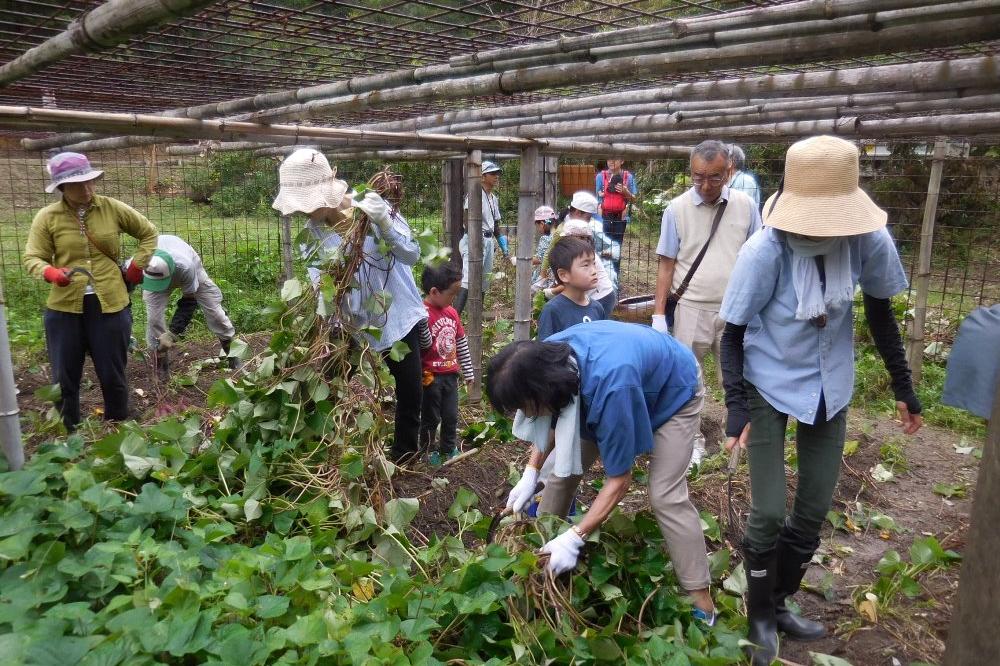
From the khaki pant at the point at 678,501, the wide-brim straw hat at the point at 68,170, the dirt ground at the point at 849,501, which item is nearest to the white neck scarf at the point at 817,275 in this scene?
the khaki pant at the point at 678,501

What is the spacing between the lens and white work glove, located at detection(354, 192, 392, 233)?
2902mm

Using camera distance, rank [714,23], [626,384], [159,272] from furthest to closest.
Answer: [159,272] < [714,23] < [626,384]

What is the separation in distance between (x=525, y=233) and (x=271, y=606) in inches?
113

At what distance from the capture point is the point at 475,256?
4.30m

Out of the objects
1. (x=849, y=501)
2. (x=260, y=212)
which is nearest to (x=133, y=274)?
(x=849, y=501)

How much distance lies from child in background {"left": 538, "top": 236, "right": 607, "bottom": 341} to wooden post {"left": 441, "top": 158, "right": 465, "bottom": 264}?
346 cm

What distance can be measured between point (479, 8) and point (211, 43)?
1633 mm

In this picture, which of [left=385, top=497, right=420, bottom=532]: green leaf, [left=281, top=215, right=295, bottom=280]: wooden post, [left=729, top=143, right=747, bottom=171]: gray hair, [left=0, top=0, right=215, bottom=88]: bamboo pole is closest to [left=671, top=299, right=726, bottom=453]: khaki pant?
[left=729, top=143, right=747, bottom=171]: gray hair

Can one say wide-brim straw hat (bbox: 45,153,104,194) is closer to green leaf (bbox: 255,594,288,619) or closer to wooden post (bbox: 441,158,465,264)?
green leaf (bbox: 255,594,288,619)

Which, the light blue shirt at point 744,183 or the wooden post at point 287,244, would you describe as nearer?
the light blue shirt at point 744,183

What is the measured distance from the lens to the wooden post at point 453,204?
6.95 m

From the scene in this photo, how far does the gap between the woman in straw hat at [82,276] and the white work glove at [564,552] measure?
10.4 ft

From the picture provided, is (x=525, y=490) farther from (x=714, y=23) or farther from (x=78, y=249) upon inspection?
(x=78, y=249)

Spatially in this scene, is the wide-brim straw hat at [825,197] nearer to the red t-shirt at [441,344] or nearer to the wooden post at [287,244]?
the red t-shirt at [441,344]
